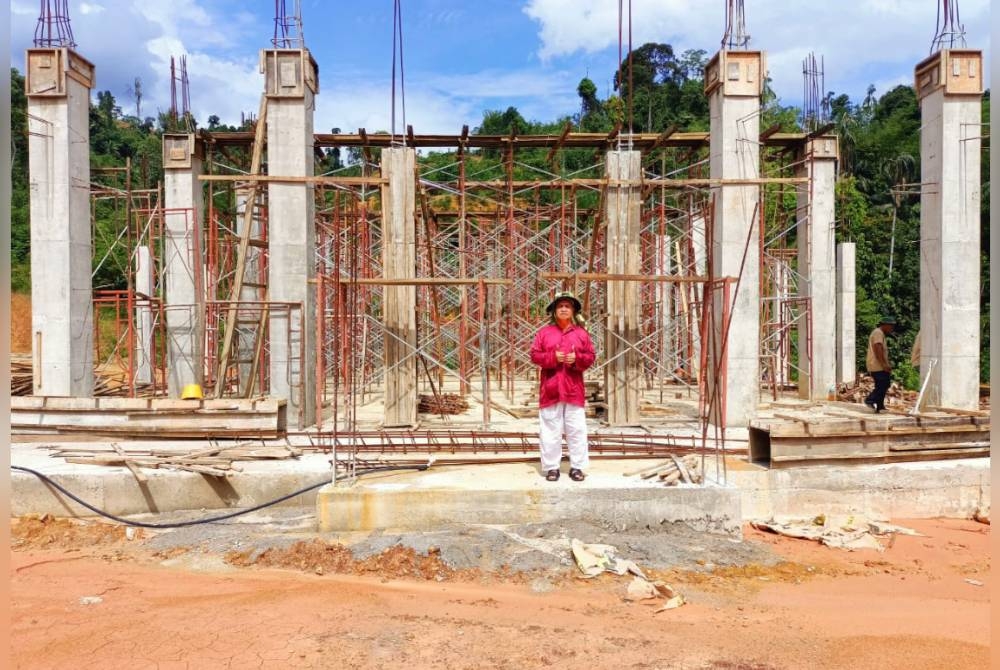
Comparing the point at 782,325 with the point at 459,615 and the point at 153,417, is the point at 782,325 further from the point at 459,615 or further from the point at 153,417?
the point at 459,615

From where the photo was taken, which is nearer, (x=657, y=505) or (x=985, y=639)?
(x=985, y=639)

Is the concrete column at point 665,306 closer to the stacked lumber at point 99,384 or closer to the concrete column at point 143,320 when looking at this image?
the stacked lumber at point 99,384

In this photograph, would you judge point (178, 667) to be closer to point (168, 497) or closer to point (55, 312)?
point (168, 497)

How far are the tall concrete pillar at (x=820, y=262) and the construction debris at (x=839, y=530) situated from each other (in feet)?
25.9

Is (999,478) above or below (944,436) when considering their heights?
above

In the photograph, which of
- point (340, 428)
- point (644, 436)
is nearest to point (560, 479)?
point (644, 436)

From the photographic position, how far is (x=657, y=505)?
251 inches

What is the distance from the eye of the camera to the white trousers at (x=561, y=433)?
6531mm

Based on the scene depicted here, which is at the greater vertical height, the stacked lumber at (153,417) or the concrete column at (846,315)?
the concrete column at (846,315)

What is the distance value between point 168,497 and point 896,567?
22.1 ft

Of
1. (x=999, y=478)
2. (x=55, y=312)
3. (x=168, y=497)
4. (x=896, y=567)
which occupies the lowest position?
(x=896, y=567)

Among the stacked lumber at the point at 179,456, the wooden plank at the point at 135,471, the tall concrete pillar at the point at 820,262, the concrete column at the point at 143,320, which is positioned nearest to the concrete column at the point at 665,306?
the tall concrete pillar at the point at 820,262

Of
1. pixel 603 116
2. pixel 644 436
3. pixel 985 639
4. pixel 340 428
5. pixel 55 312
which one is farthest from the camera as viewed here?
pixel 603 116

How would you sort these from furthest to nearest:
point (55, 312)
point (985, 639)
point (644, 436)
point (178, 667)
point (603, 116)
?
point (603, 116)
point (55, 312)
point (644, 436)
point (985, 639)
point (178, 667)
